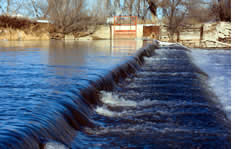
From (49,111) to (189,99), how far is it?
6.95 feet

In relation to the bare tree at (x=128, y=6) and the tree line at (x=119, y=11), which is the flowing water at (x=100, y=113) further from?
the bare tree at (x=128, y=6)

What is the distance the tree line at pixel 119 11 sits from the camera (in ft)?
65.9

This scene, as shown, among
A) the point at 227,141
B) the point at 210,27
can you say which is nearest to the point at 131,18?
the point at 210,27

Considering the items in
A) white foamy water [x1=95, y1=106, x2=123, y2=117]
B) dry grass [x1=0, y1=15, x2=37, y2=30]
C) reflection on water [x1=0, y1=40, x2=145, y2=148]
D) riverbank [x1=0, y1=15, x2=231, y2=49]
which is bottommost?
white foamy water [x1=95, y1=106, x2=123, y2=117]

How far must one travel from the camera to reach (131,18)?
26031mm

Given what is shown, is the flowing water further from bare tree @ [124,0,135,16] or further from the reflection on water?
bare tree @ [124,0,135,16]

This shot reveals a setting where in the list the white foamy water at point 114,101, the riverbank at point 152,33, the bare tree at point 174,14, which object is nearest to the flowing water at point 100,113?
the white foamy water at point 114,101

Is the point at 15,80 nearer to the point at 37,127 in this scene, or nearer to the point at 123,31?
the point at 37,127

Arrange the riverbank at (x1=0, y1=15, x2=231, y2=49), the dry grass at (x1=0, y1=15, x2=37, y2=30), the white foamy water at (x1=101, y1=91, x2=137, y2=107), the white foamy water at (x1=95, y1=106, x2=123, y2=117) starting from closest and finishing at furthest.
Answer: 1. the white foamy water at (x1=95, y1=106, x2=123, y2=117)
2. the white foamy water at (x1=101, y1=91, x2=137, y2=107)
3. the dry grass at (x1=0, y1=15, x2=37, y2=30)
4. the riverbank at (x1=0, y1=15, x2=231, y2=49)

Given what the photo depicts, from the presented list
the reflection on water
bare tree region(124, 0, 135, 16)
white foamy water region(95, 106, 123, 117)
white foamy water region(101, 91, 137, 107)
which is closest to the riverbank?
bare tree region(124, 0, 135, 16)

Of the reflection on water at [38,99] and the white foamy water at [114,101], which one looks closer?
the reflection on water at [38,99]

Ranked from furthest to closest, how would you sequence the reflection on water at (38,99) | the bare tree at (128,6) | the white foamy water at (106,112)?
the bare tree at (128,6), the white foamy water at (106,112), the reflection on water at (38,99)

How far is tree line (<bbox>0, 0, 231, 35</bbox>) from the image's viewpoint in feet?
65.9

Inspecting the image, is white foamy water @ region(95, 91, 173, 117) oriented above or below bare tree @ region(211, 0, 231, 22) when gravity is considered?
below
